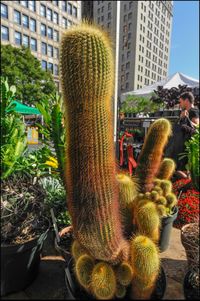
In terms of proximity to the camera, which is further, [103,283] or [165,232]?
[165,232]

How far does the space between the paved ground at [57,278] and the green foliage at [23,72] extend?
1447cm

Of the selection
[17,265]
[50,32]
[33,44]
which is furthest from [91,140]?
[50,32]

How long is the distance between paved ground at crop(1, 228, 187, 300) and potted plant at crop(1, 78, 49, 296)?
0.08 m

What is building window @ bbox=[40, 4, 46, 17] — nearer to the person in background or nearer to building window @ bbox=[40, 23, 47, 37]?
building window @ bbox=[40, 23, 47, 37]

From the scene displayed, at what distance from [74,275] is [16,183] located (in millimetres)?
943

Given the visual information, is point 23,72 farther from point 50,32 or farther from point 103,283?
point 50,32

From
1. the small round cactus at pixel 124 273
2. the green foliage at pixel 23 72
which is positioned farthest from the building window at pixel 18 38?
the small round cactus at pixel 124 273

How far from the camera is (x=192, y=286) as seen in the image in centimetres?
152

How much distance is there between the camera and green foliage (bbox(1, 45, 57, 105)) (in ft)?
50.4

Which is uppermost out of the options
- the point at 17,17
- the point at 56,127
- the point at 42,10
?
the point at 42,10

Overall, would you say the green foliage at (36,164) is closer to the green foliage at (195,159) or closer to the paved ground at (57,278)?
the paved ground at (57,278)

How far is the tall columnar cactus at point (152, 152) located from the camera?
2281mm

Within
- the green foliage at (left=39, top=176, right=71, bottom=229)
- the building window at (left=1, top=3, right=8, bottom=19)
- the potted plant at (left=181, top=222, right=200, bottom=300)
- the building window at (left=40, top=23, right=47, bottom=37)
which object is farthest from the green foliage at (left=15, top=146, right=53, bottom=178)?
the building window at (left=40, top=23, right=47, bottom=37)

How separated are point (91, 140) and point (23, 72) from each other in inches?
722
